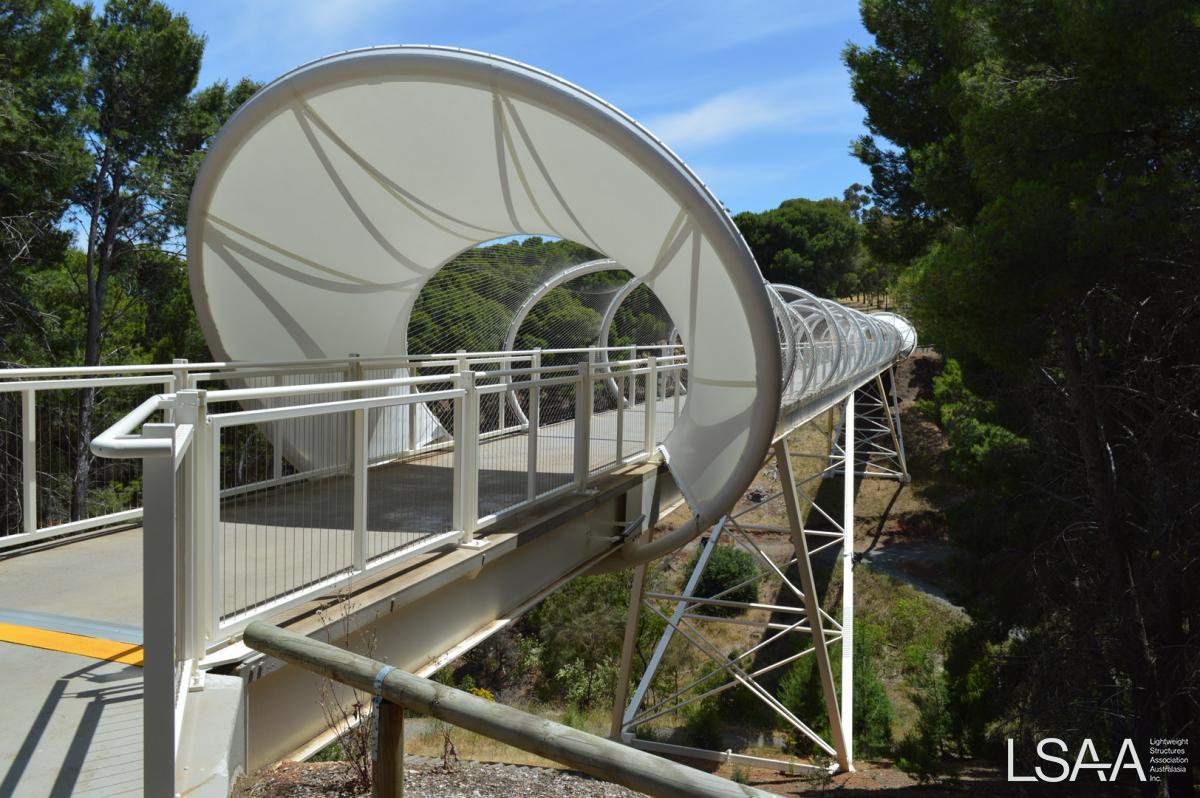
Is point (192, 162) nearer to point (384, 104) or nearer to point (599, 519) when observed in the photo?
point (384, 104)

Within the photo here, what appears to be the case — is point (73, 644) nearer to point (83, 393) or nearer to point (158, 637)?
point (158, 637)

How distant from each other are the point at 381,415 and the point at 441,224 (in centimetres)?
210

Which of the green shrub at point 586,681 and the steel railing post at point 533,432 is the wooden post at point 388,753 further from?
the green shrub at point 586,681

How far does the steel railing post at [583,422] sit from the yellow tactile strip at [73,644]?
12.0ft

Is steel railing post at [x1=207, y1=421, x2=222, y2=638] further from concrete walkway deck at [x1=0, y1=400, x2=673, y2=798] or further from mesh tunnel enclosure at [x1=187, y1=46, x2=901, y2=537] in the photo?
mesh tunnel enclosure at [x1=187, y1=46, x2=901, y2=537]

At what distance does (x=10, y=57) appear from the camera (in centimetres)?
1564

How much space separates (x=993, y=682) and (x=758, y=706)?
5.02 meters

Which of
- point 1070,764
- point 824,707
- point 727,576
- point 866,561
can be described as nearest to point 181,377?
point 1070,764

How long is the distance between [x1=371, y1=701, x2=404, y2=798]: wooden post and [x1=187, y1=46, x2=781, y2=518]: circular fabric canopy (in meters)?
4.08

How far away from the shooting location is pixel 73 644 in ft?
12.3

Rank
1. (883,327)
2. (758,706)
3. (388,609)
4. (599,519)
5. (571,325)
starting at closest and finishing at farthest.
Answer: (388,609) → (599,519) → (571,325) → (758,706) → (883,327)

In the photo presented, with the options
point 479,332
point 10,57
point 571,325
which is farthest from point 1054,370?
point 10,57

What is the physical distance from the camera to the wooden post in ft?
9.86

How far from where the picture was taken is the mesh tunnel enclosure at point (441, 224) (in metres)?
6.34
